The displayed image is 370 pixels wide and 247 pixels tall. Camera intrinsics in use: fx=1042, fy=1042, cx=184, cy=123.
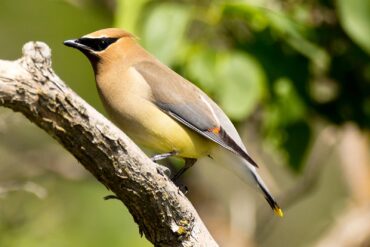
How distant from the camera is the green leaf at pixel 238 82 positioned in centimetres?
502

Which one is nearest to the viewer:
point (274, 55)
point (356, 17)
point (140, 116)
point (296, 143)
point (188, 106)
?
point (140, 116)

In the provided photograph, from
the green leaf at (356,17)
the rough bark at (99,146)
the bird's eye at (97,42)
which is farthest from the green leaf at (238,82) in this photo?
the rough bark at (99,146)

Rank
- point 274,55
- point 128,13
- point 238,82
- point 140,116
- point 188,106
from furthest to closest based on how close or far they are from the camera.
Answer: point 274,55, point 238,82, point 128,13, point 188,106, point 140,116

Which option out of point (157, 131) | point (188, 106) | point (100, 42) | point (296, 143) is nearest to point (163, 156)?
point (157, 131)

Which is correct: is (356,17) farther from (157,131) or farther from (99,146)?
(99,146)

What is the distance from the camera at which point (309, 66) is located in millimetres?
5465

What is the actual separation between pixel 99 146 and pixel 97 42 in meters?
1.13

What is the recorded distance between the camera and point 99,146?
333cm

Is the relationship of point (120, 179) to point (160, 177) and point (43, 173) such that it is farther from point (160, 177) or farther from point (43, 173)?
point (43, 173)

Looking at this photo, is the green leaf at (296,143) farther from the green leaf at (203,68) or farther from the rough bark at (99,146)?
the rough bark at (99,146)

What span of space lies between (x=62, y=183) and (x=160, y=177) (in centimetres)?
418

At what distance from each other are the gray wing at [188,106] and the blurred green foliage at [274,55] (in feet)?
1.71

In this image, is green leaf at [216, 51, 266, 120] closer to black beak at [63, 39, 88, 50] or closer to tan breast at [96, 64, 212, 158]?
tan breast at [96, 64, 212, 158]

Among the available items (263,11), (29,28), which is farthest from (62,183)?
(263,11)
